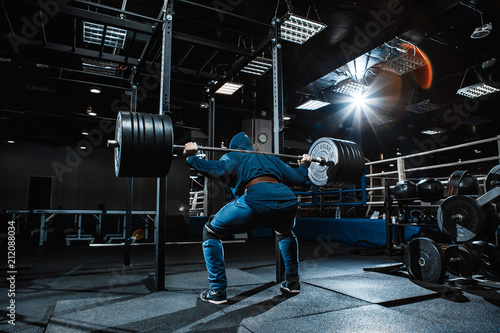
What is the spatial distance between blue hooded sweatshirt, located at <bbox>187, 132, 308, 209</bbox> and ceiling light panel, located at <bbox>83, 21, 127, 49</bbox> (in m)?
2.07

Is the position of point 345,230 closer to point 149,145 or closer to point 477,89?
point 477,89

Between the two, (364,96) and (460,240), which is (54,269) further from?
(364,96)

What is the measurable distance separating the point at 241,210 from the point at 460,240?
2.01 m

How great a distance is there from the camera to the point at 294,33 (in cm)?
443

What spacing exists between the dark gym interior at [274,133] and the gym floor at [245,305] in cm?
2

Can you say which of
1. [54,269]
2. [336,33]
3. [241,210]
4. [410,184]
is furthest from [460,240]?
[54,269]

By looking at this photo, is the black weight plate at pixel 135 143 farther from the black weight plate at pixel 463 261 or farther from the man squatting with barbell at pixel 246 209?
the black weight plate at pixel 463 261

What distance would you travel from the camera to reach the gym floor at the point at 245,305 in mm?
1741

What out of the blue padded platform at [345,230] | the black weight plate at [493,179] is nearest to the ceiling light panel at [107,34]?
the black weight plate at [493,179]

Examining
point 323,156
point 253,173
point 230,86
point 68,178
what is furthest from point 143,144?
point 68,178

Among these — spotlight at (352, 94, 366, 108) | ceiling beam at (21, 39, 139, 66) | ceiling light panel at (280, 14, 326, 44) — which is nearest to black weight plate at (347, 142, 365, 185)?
ceiling light panel at (280, 14, 326, 44)

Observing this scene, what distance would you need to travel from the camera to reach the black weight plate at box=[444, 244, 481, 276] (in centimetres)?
273

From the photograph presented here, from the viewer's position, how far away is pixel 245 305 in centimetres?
211

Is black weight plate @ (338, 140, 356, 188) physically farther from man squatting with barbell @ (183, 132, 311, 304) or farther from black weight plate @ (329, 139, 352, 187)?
man squatting with barbell @ (183, 132, 311, 304)
